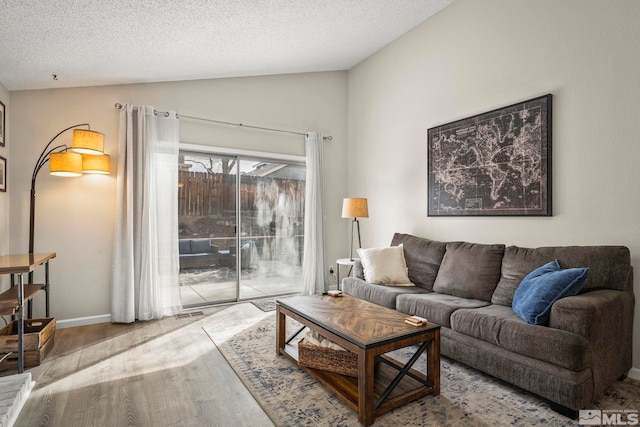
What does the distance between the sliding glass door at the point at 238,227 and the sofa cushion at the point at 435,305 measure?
7.26 ft

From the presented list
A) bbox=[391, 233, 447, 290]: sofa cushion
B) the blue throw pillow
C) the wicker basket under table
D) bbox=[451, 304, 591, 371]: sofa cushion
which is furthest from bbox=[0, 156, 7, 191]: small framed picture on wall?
the blue throw pillow

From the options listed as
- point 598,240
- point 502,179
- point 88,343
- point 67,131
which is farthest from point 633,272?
point 67,131

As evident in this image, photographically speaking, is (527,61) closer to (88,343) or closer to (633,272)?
(633,272)

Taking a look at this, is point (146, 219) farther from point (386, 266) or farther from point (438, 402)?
point (438, 402)

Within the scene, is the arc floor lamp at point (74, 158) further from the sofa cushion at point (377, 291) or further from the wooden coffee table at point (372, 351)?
the sofa cushion at point (377, 291)

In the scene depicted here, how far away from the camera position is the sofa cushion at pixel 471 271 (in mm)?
2912

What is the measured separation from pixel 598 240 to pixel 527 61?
1625 millimetres

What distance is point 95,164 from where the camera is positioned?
3.37m

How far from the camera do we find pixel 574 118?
8.80ft

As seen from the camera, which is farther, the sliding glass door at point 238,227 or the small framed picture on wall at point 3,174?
the sliding glass door at point 238,227

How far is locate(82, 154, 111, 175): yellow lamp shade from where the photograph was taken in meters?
3.35

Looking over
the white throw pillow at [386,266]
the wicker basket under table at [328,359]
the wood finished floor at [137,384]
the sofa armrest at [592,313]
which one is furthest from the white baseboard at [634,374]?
the wood finished floor at [137,384]

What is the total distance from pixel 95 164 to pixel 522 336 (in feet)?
12.9

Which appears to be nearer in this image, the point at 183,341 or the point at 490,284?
the point at 490,284
